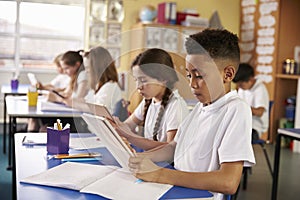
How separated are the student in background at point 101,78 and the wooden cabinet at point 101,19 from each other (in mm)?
2590

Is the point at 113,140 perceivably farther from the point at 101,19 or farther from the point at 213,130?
the point at 101,19

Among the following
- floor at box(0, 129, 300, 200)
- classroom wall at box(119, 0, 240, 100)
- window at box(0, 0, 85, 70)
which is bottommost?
floor at box(0, 129, 300, 200)

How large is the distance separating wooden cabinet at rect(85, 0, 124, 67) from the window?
0.12m

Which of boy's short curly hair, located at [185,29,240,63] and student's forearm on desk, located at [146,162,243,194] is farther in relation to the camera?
boy's short curly hair, located at [185,29,240,63]

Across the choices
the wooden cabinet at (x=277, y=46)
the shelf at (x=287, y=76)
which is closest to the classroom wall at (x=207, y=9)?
the wooden cabinet at (x=277, y=46)

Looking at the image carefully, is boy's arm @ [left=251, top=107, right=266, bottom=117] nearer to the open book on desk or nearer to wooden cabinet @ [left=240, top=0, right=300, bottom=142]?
wooden cabinet @ [left=240, top=0, right=300, bottom=142]

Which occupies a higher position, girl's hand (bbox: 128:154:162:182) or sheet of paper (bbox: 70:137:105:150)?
girl's hand (bbox: 128:154:162:182)

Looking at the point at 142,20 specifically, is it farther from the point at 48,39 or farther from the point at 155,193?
the point at 155,193

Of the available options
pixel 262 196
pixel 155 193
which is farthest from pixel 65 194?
pixel 262 196

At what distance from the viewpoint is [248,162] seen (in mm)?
1343

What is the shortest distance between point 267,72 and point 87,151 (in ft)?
15.0

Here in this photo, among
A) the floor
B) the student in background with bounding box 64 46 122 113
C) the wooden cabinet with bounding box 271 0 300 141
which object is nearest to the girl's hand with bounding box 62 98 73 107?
the student in background with bounding box 64 46 122 113

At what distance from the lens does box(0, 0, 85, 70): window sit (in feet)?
19.2

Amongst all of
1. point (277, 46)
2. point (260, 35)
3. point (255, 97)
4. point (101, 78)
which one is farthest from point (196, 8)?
point (101, 78)
